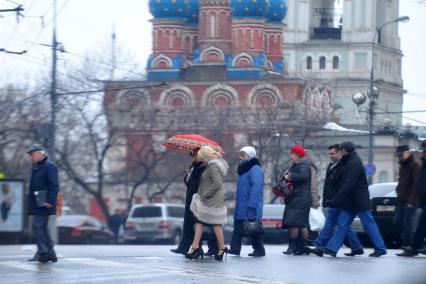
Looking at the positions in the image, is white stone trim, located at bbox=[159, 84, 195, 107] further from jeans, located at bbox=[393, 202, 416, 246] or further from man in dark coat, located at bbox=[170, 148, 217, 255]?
man in dark coat, located at bbox=[170, 148, 217, 255]

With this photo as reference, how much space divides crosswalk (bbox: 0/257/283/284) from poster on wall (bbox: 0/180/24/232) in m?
13.3

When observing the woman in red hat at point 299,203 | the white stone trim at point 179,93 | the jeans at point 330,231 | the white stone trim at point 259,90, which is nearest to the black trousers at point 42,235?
the woman in red hat at point 299,203

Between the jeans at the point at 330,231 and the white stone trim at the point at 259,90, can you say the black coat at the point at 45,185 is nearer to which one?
the jeans at the point at 330,231

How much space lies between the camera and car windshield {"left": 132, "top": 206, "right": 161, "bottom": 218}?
170ft

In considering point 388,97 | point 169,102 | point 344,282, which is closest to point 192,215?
point 344,282

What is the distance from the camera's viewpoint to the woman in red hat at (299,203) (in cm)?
2142

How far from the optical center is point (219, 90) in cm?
9225

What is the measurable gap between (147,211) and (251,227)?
31228mm

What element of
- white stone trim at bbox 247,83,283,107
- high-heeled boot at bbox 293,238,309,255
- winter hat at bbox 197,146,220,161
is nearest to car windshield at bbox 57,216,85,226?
white stone trim at bbox 247,83,283,107

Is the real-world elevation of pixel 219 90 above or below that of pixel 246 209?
above

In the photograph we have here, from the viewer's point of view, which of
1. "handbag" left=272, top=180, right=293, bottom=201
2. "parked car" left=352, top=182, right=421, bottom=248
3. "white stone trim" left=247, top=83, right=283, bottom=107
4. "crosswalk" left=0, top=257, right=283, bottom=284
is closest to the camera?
"crosswalk" left=0, top=257, right=283, bottom=284

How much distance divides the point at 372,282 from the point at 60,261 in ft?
17.6

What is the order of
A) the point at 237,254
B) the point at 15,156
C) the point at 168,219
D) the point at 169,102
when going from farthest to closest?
the point at 169,102 < the point at 15,156 < the point at 168,219 < the point at 237,254

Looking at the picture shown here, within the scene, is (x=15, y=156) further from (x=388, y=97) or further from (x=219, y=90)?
(x=388, y=97)
